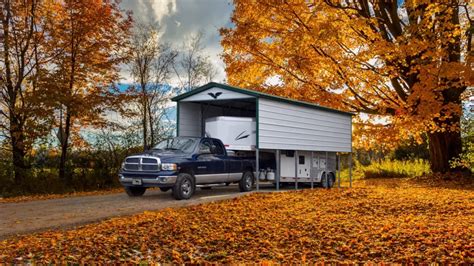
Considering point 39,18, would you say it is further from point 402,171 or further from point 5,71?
point 402,171

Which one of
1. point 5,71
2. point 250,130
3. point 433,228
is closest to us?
point 433,228

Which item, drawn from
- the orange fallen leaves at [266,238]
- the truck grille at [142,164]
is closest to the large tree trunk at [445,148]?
the orange fallen leaves at [266,238]

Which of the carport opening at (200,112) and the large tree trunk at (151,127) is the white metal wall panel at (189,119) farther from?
the large tree trunk at (151,127)

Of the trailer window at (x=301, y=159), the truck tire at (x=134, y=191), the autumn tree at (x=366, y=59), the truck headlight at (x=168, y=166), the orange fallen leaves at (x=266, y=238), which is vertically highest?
the autumn tree at (x=366, y=59)

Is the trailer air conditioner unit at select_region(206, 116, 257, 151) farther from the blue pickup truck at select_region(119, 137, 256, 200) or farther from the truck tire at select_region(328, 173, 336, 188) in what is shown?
the truck tire at select_region(328, 173, 336, 188)

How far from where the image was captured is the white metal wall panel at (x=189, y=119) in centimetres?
1712

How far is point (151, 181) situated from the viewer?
13086 millimetres

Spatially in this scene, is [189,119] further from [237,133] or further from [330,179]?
[330,179]

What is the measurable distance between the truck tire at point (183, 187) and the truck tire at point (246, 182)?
8.44 feet

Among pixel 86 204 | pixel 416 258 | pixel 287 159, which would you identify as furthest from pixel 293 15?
pixel 416 258

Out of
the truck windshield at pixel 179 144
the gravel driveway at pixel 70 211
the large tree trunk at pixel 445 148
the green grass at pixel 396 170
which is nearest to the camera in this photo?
the gravel driveway at pixel 70 211

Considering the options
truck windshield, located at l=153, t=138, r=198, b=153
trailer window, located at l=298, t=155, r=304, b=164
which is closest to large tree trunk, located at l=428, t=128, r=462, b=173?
trailer window, located at l=298, t=155, r=304, b=164

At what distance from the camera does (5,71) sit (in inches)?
749

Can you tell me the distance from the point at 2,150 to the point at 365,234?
1588 centimetres
